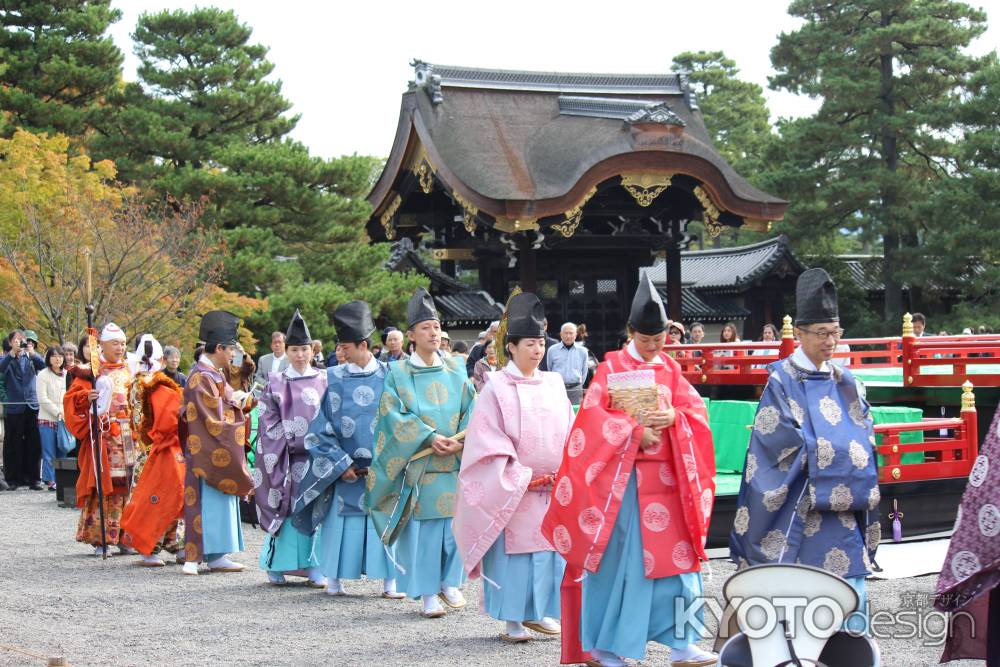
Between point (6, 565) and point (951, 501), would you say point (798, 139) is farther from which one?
point (6, 565)

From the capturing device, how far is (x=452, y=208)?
20.6 metres

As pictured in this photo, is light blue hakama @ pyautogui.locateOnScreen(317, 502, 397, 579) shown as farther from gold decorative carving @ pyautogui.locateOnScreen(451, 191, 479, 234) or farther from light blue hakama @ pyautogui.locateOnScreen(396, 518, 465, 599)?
gold decorative carving @ pyautogui.locateOnScreen(451, 191, 479, 234)

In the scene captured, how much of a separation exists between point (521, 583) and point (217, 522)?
122 inches

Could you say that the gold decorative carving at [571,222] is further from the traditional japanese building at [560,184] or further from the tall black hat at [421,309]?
the tall black hat at [421,309]

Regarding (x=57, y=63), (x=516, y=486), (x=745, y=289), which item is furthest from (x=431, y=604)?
(x=745, y=289)

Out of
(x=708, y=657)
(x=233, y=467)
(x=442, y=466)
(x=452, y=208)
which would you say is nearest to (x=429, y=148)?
(x=452, y=208)

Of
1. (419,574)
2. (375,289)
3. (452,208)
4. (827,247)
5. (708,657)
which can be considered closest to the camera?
(708,657)

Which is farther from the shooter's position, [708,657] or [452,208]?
[452,208]

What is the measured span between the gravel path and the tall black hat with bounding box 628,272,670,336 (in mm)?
1539

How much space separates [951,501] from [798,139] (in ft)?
61.0

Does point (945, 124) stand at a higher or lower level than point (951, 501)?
higher

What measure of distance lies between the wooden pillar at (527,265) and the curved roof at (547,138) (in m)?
0.93

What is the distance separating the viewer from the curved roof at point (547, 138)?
17.4 meters

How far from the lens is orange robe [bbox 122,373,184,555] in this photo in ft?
28.8
